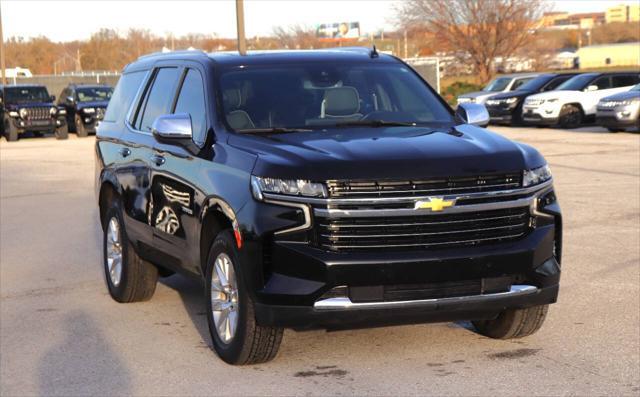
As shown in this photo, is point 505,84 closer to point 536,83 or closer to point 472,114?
point 536,83

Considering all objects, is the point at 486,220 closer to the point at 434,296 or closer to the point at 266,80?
the point at 434,296

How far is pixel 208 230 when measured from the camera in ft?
21.8

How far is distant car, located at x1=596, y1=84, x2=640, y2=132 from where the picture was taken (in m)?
26.5

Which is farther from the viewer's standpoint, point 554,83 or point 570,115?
point 554,83

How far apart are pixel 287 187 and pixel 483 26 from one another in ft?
A: 181

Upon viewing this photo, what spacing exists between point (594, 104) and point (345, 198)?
26846 millimetres

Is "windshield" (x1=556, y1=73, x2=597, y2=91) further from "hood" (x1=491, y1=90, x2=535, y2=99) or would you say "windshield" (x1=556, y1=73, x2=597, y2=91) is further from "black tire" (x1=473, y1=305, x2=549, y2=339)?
"black tire" (x1=473, y1=305, x2=549, y2=339)

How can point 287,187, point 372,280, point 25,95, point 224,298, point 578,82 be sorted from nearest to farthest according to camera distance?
point 372,280 < point 287,187 < point 224,298 < point 578,82 < point 25,95

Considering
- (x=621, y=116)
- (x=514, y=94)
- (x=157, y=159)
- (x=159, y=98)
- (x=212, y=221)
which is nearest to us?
(x=212, y=221)

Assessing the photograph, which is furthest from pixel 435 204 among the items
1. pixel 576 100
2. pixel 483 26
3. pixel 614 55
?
pixel 614 55

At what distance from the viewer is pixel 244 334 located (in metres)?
6.12

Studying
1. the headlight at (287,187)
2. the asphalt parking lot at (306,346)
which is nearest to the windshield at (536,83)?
the asphalt parking lot at (306,346)

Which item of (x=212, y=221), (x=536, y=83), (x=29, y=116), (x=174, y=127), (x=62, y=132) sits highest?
(x=174, y=127)

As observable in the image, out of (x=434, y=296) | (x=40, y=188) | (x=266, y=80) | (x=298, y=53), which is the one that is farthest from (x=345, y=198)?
(x=40, y=188)
